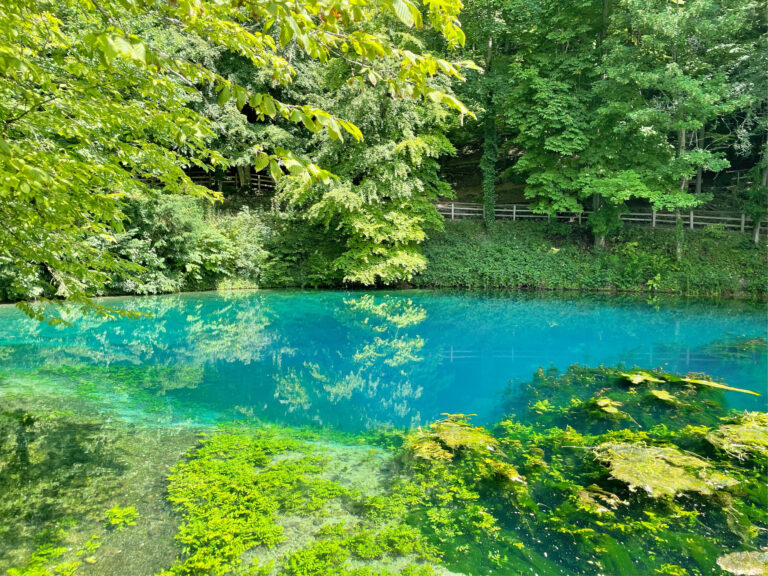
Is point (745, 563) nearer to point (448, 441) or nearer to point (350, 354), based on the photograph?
point (448, 441)

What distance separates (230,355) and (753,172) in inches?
830

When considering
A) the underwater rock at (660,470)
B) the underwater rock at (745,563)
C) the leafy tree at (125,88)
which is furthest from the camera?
the underwater rock at (660,470)

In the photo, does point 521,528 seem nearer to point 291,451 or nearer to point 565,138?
point 291,451

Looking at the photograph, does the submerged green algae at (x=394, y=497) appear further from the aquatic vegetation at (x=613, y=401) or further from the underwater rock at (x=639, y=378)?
the underwater rock at (x=639, y=378)

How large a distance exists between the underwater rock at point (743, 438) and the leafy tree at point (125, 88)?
14.8 ft

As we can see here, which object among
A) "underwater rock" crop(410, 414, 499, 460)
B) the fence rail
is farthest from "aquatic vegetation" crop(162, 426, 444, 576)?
the fence rail

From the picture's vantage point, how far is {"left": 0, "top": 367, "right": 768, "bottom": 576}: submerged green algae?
313cm

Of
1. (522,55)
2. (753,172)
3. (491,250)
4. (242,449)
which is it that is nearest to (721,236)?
(753,172)

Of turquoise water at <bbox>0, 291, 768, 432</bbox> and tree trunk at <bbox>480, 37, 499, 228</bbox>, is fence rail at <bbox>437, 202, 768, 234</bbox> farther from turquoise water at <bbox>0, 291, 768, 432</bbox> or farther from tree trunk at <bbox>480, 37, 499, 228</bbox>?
turquoise water at <bbox>0, 291, 768, 432</bbox>

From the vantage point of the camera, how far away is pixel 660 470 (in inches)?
164

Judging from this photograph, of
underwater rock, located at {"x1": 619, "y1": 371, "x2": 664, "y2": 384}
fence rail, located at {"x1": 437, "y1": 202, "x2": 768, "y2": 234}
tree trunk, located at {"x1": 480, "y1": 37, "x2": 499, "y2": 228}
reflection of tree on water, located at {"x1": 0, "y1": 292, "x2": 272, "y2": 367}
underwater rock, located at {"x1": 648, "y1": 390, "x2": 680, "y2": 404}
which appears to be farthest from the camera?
tree trunk, located at {"x1": 480, "y1": 37, "x2": 499, "y2": 228}

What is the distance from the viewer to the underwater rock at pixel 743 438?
4.68 meters

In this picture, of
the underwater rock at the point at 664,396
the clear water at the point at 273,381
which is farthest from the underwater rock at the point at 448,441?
the underwater rock at the point at 664,396

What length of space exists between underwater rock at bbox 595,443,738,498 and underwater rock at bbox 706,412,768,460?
488 mm
